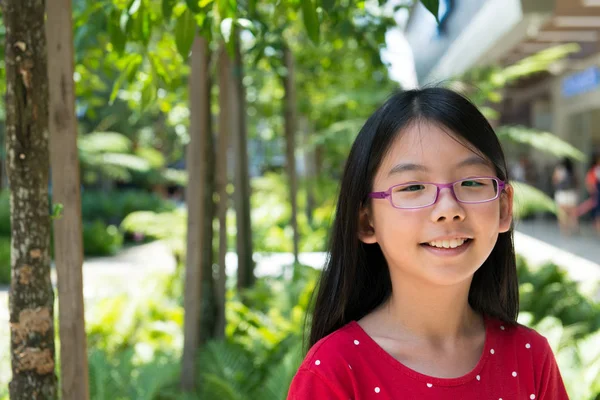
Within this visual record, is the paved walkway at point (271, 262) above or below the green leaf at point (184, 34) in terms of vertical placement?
below

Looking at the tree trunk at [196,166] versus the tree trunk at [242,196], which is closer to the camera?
the tree trunk at [196,166]

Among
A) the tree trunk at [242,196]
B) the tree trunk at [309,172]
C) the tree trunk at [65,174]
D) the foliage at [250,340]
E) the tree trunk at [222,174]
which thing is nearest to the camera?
the tree trunk at [65,174]

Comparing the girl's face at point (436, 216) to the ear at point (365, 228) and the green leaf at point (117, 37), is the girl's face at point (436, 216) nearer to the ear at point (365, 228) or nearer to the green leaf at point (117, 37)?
the ear at point (365, 228)

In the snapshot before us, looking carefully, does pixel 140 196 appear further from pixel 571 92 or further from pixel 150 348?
pixel 150 348

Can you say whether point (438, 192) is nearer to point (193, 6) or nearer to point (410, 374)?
point (410, 374)

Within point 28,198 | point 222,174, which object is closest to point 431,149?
point 28,198

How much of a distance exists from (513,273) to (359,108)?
10003mm

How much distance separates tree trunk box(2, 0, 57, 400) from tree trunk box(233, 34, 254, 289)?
528 centimetres

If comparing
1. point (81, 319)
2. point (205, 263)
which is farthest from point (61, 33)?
point (205, 263)

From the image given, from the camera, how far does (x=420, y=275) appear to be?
157 centimetres

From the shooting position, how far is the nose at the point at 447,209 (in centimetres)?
148

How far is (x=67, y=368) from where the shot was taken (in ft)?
7.79

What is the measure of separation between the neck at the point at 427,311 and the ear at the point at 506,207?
6.3 inches

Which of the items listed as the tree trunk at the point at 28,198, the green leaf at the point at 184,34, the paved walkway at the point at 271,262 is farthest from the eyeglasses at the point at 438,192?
the paved walkway at the point at 271,262
